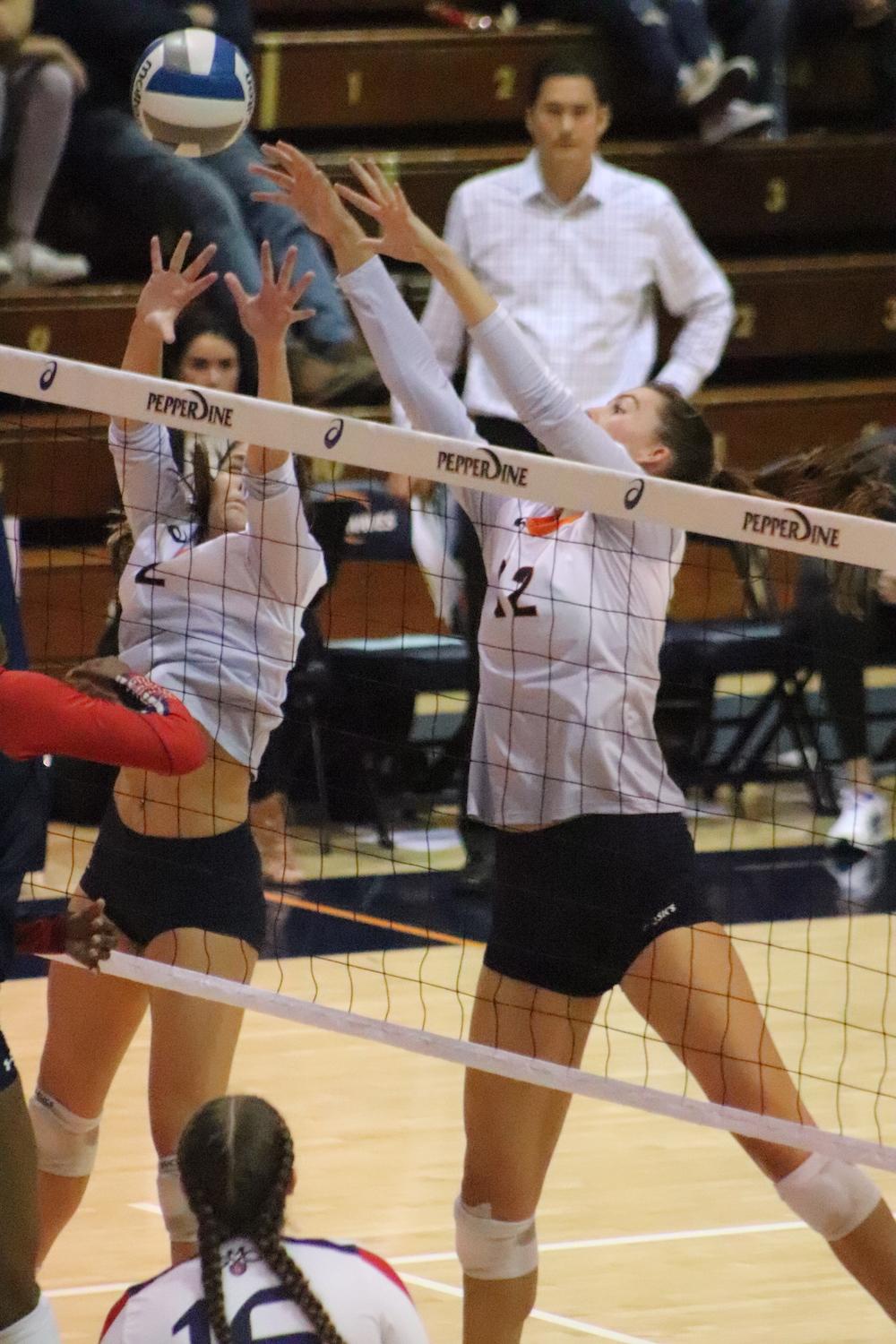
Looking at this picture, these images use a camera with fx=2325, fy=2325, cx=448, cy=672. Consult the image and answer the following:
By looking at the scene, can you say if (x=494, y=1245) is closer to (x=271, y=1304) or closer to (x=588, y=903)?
(x=588, y=903)

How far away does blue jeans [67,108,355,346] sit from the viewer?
362 inches

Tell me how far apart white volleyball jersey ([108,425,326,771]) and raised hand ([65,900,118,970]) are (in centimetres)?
59

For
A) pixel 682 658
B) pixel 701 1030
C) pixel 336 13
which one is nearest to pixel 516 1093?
pixel 701 1030

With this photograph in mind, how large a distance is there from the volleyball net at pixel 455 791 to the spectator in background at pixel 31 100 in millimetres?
891

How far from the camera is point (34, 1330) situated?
3.71 meters

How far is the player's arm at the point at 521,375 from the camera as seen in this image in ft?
14.4

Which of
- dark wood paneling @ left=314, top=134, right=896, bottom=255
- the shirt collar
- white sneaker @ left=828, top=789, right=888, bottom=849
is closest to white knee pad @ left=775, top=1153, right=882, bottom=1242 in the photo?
white sneaker @ left=828, top=789, right=888, bottom=849

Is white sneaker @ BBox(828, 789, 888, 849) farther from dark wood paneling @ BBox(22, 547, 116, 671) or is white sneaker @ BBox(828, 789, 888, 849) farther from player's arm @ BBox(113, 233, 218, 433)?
player's arm @ BBox(113, 233, 218, 433)

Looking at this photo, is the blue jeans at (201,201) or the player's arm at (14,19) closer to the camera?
the player's arm at (14,19)

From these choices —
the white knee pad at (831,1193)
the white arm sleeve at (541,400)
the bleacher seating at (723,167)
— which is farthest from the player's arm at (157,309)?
the bleacher seating at (723,167)

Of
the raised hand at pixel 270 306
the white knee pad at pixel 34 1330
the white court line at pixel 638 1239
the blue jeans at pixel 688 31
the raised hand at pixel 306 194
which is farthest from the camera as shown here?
the blue jeans at pixel 688 31

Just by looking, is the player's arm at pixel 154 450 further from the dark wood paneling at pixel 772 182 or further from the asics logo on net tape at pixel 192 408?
the dark wood paneling at pixel 772 182

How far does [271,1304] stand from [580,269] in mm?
6323

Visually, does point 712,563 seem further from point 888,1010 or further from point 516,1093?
point 516,1093
